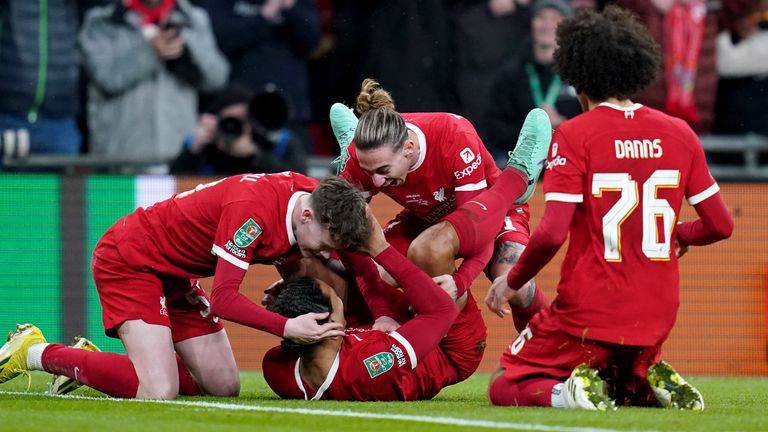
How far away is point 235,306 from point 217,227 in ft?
1.60

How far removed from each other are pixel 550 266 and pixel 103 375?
4.50m

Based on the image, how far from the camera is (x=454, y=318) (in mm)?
6953

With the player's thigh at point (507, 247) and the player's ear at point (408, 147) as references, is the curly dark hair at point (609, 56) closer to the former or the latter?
the player's ear at point (408, 147)

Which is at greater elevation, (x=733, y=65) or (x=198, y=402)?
(x=733, y=65)

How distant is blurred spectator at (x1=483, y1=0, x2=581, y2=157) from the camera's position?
11445 millimetres

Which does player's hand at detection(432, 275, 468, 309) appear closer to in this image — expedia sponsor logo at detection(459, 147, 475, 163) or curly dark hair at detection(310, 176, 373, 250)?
curly dark hair at detection(310, 176, 373, 250)

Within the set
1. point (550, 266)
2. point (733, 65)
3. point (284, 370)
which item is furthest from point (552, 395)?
point (733, 65)

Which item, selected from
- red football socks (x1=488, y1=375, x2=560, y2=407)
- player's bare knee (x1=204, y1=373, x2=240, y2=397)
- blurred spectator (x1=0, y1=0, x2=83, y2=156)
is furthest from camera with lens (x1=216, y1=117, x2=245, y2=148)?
red football socks (x1=488, y1=375, x2=560, y2=407)

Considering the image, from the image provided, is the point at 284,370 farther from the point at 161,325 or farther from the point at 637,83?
the point at 637,83

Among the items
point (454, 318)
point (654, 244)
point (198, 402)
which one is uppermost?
point (654, 244)

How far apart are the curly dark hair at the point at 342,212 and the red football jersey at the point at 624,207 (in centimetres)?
96

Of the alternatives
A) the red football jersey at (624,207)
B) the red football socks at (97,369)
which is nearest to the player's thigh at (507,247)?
the red football jersey at (624,207)

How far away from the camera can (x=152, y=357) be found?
23.7ft

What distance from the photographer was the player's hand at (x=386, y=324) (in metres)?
7.15
